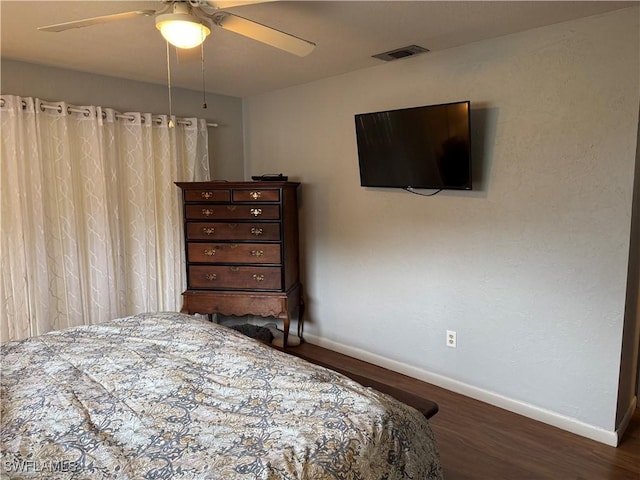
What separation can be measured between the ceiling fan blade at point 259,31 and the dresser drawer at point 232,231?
5.49ft

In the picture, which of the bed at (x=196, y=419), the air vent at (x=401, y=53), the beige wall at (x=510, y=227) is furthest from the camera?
the air vent at (x=401, y=53)

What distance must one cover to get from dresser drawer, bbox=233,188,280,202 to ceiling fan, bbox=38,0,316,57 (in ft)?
5.20

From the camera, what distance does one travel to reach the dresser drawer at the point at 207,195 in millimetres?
3570

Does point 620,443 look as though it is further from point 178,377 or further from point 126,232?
point 126,232

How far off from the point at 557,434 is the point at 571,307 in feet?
2.38

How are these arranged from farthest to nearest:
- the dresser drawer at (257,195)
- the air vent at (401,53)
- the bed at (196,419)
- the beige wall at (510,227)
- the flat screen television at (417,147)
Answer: the dresser drawer at (257,195) → the air vent at (401,53) → the flat screen television at (417,147) → the beige wall at (510,227) → the bed at (196,419)

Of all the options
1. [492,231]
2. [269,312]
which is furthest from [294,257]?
[492,231]

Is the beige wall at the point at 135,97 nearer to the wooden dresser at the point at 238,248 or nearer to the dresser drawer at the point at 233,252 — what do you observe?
the wooden dresser at the point at 238,248

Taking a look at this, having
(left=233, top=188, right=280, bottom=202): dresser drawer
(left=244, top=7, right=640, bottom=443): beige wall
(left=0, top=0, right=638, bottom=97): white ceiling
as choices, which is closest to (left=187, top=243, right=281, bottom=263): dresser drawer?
(left=233, top=188, right=280, bottom=202): dresser drawer

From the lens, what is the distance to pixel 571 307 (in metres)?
2.55

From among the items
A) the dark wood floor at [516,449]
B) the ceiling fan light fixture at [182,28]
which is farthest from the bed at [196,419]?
the ceiling fan light fixture at [182,28]

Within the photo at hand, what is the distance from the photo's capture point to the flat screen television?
9.00 feet

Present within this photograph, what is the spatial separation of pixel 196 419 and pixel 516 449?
1.87 m

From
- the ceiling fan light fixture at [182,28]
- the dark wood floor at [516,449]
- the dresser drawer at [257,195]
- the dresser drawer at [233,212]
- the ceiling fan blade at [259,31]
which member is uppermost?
the ceiling fan blade at [259,31]
